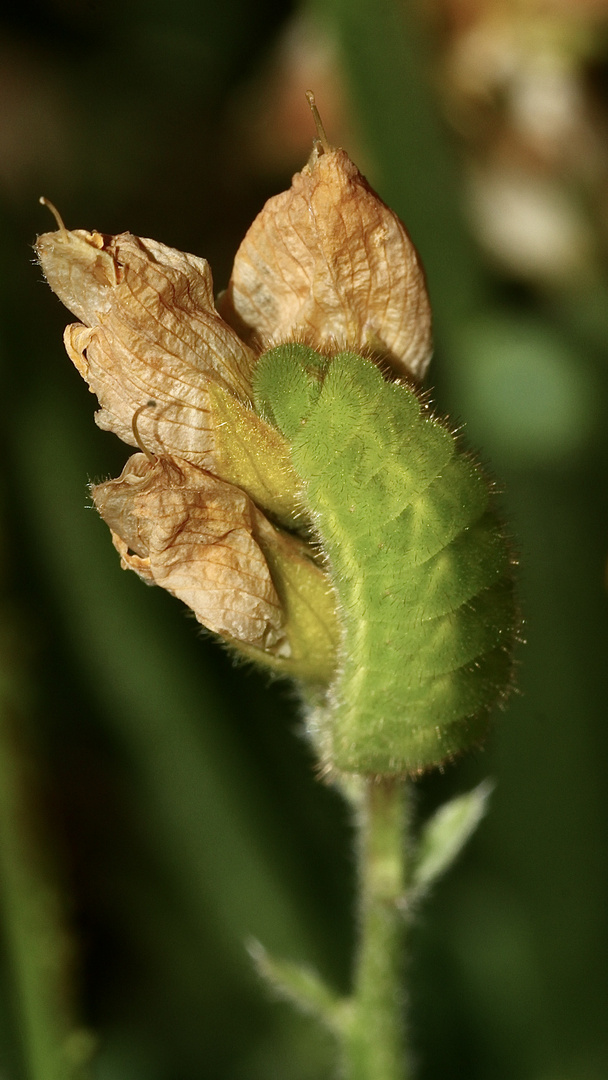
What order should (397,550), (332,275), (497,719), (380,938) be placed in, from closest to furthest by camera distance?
1. (397,550)
2. (332,275)
3. (380,938)
4. (497,719)

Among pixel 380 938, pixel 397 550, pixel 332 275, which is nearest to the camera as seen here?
pixel 397 550

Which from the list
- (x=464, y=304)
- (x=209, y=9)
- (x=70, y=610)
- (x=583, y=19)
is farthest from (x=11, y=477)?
(x=209, y=9)

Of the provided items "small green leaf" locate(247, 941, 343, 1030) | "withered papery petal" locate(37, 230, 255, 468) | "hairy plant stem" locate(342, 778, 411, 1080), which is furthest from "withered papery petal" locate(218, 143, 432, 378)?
"small green leaf" locate(247, 941, 343, 1030)

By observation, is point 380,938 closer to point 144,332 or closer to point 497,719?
point 144,332

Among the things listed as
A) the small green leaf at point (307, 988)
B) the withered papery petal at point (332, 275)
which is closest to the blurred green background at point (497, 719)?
the small green leaf at point (307, 988)

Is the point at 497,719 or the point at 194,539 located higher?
the point at 194,539

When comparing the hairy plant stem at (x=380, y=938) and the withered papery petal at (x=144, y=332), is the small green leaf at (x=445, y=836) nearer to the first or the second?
the hairy plant stem at (x=380, y=938)

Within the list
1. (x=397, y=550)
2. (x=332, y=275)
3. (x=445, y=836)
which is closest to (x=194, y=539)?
(x=397, y=550)
